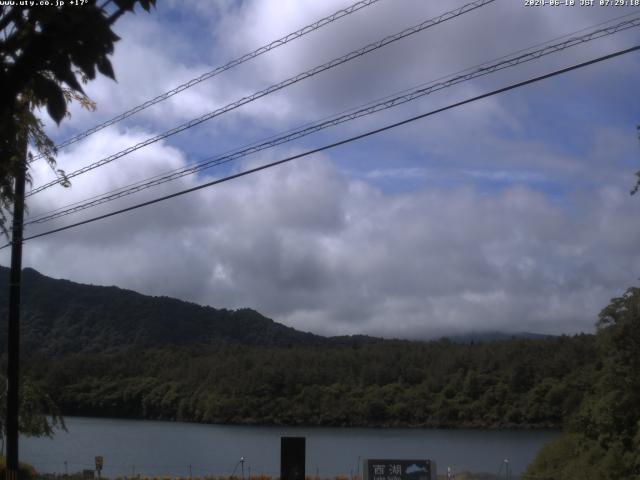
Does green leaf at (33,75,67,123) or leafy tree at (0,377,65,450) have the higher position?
green leaf at (33,75,67,123)

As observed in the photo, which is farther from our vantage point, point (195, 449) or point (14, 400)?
point (195, 449)

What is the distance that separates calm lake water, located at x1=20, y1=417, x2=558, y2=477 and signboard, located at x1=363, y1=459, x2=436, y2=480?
16.8m

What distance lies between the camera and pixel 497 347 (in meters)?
77.4

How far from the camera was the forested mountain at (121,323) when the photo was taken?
124m

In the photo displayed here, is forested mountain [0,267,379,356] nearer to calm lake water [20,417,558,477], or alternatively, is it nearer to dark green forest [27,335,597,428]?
dark green forest [27,335,597,428]

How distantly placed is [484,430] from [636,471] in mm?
42111

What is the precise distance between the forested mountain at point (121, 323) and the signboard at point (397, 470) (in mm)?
97115

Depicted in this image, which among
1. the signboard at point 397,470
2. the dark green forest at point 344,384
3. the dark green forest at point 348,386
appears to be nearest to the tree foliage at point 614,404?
the signboard at point 397,470

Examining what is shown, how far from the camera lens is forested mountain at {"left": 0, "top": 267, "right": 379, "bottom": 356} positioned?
4862 inches

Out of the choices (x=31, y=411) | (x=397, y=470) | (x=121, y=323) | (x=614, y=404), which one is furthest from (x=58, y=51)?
(x=121, y=323)

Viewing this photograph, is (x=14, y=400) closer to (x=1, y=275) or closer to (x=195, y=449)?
(x=195, y=449)

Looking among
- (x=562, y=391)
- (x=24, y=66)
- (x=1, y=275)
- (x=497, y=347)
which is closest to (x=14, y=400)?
(x=24, y=66)

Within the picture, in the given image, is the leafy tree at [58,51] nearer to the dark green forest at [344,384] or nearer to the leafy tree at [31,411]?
the leafy tree at [31,411]

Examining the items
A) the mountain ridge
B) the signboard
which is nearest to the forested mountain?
the mountain ridge
